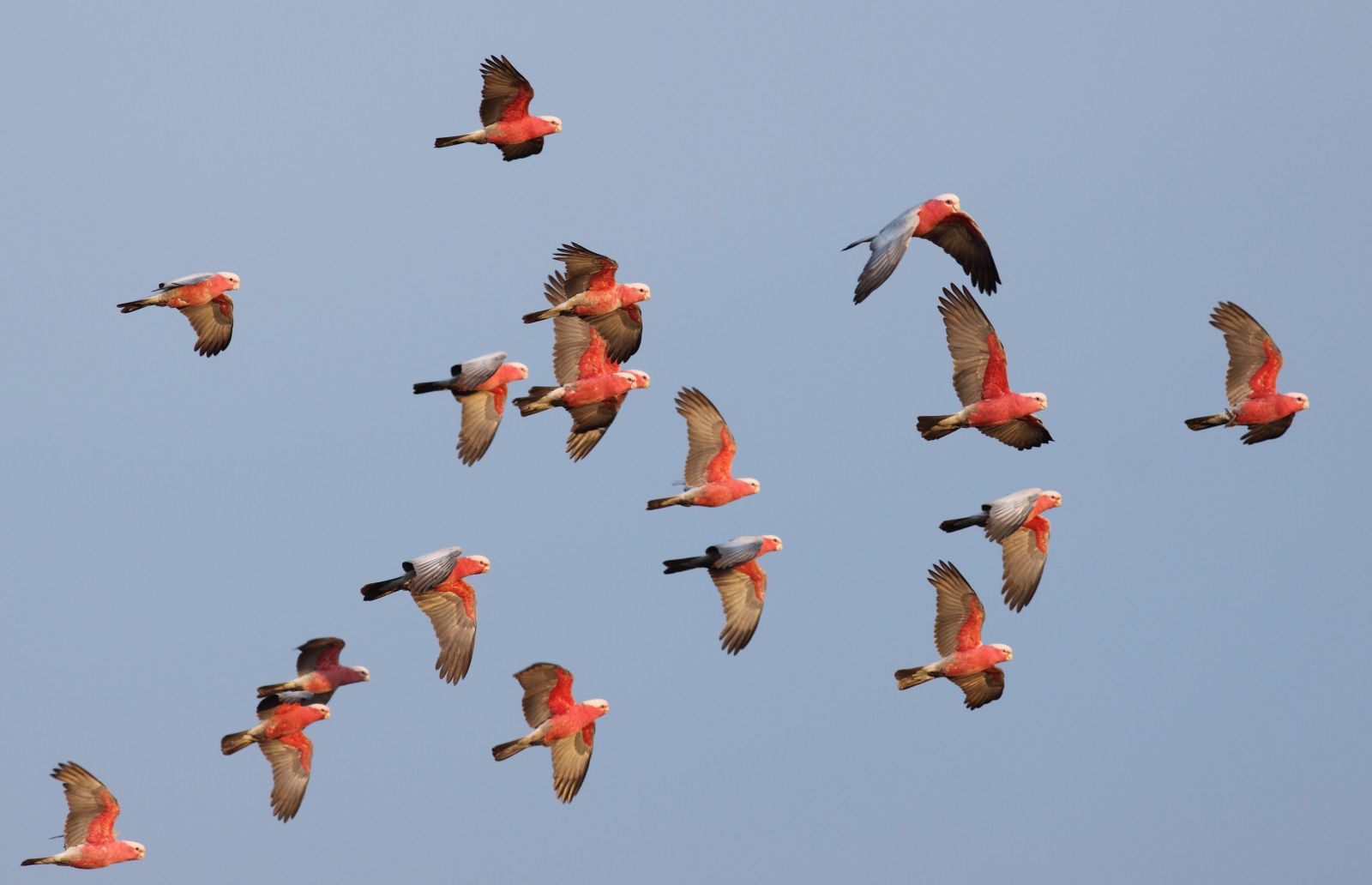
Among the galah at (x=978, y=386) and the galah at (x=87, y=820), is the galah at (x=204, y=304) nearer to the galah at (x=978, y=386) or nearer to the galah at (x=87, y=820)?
the galah at (x=87, y=820)

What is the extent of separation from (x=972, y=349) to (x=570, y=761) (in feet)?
36.1

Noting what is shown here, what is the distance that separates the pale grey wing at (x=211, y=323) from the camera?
4141 centimetres

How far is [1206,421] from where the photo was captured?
39.2 metres

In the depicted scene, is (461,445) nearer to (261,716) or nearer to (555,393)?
(555,393)

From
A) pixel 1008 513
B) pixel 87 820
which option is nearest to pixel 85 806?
pixel 87 820

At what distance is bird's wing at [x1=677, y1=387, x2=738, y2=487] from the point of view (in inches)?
1564

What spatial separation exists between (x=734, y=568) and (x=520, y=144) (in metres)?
10.3

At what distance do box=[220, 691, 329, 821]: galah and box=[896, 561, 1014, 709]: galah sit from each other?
11.6m

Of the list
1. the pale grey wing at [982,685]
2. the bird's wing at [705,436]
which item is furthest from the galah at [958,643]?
the bird's wing at [705,436]

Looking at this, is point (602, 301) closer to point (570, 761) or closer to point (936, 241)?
point (936, 241)

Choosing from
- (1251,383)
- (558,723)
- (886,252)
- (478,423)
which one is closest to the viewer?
(886,252)

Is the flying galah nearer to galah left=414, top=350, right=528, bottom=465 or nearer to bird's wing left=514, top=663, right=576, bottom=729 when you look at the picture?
galah left=414, top=350, right=528, bottom=465

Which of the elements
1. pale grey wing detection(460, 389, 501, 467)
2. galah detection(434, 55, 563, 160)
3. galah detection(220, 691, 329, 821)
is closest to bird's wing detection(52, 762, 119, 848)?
galah detection(220, 691, 329, 821)

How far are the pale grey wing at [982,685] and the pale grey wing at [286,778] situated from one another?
42.0 feet
